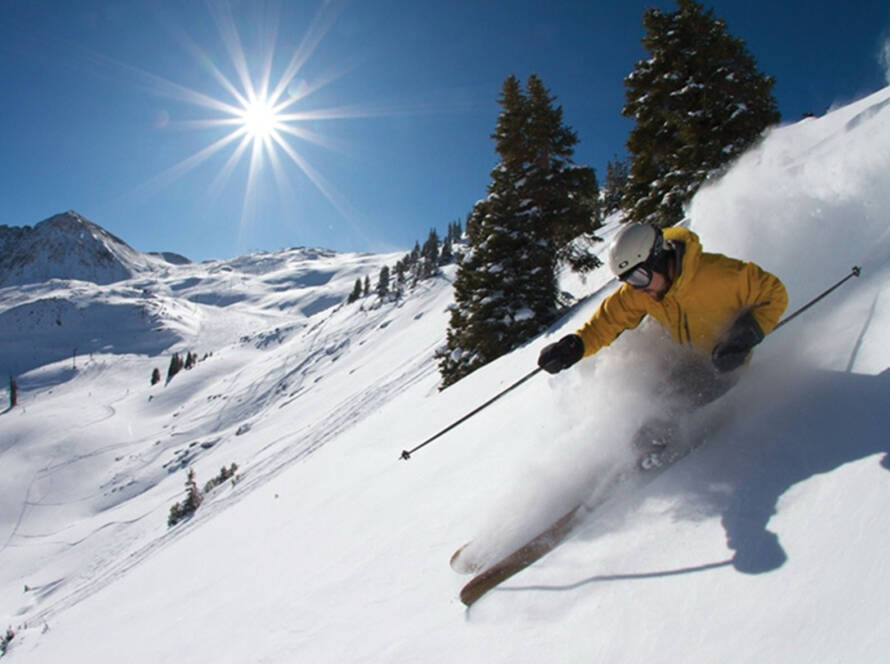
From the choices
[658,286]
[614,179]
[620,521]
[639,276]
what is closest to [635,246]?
[639,276]

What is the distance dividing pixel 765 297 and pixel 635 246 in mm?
1018

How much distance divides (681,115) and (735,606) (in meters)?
15.9

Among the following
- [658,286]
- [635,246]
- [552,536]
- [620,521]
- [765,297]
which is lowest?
[620,521]

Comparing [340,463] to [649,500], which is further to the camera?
[340,463]

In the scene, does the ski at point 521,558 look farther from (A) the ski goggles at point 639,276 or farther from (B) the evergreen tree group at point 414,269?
(B) the evergreen tree group at point 414,269

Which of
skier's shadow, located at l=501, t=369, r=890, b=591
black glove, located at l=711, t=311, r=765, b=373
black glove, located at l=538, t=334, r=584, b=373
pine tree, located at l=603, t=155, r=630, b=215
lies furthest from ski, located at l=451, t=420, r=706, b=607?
pine tree, located at l=603, t=155, r=630, b=215

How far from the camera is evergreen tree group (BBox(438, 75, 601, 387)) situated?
51.9 feet

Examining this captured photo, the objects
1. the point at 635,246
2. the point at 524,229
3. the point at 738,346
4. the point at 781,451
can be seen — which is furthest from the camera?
the point at 524,229

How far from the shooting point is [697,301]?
3.51 metres

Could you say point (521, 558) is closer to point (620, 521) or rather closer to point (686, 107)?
point (620, 521)

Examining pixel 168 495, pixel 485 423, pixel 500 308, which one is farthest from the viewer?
pixel 168 495

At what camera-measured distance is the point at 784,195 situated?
5012mm

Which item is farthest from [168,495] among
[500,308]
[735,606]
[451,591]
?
[735,606]

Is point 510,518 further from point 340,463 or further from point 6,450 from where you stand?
point 6,450
